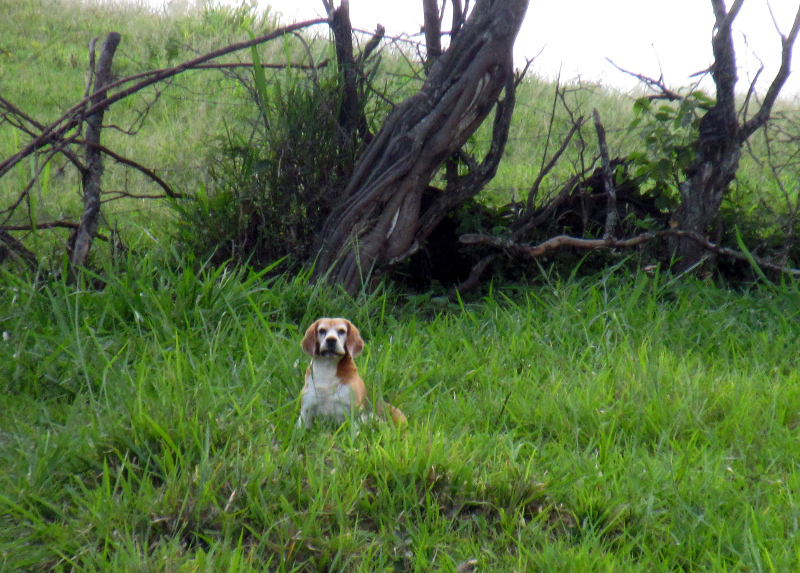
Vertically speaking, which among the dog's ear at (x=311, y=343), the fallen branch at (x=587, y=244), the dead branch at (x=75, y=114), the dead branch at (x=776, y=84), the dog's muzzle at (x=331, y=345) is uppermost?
the dead branch at (x=776, y=84)

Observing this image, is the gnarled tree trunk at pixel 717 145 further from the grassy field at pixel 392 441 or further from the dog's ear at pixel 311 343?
the dog's ear at pixel 311 343

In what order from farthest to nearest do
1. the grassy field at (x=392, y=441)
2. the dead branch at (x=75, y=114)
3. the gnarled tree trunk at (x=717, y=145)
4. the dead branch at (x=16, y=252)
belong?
the gnarled tree trunk at (x=717, y=145)
the dead branch at (x=16, y=252)
the dead branch at (x=75, y=114)
the grassy field at (x=392, y=441)

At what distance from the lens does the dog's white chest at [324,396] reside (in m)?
3.05

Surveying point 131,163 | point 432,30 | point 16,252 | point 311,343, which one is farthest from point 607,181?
point 16,252

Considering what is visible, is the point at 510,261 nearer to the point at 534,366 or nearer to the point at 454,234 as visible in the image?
the point at 454,234

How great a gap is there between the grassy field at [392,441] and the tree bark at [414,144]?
49cm

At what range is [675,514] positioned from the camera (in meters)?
2.57

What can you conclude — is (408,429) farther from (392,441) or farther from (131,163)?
(131,163)

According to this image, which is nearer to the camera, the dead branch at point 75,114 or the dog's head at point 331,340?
the dog's head at point 331,340

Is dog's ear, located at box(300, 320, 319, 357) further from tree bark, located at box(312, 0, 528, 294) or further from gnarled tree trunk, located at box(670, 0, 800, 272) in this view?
gnarled tree trunk, located at box(670, 0, 800, 272)

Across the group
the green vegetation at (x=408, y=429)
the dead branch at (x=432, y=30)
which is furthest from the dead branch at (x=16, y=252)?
the dead branch at (x=432, y=30)

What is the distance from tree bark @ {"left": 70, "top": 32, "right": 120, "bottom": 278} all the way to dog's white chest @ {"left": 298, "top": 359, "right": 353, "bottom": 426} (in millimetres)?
2218

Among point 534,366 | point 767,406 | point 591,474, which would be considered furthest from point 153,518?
point 767,406

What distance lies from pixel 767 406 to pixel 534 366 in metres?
1.08
